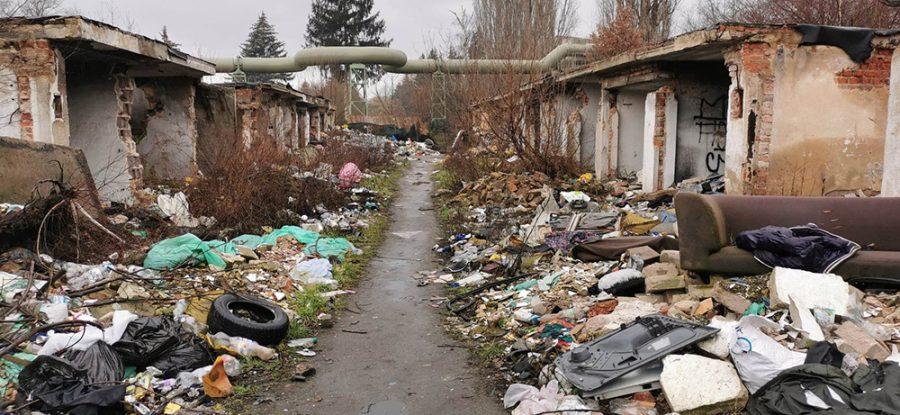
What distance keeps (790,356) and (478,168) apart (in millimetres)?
12556

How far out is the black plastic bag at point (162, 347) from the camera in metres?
4.96

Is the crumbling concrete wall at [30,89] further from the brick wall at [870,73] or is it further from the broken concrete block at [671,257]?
the brick wall at [870,73]

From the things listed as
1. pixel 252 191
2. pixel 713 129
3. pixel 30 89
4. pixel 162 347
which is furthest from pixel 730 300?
pixel 30 89

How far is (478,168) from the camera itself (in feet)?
54.3

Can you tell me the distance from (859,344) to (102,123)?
458 inches

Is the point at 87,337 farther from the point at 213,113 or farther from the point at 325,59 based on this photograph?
the point at 325,59

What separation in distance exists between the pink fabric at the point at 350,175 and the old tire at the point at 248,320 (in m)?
8.52

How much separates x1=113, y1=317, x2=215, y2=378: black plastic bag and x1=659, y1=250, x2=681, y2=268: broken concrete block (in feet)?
14.9

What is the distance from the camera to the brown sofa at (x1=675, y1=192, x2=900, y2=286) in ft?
18.6

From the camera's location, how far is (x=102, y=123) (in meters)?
11.4

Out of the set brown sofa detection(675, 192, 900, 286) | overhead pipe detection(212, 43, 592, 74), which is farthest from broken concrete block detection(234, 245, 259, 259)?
overhead pipe detection(212, 43, 592, 74)

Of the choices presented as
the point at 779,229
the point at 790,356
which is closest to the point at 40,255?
the point at 790,356

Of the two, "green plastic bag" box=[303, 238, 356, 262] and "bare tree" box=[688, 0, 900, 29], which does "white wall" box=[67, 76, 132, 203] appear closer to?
"green plastic bag" box=[303, 238, 356, 262]

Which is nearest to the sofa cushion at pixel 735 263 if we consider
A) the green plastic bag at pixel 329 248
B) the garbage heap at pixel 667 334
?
the garbage heap at pixel 667 334
